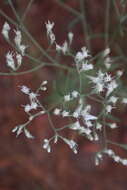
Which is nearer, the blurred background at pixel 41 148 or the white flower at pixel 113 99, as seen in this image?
the white flower at pixel 113 99

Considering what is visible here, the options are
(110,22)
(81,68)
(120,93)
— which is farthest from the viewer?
(110,22)

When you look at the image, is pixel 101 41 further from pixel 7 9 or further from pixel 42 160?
pixel 42 160

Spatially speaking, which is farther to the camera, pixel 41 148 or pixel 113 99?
pixel 41 148

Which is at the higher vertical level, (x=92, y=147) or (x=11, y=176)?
(x=92, y=147)

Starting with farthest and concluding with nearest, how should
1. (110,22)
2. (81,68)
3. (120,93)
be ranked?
(110,22) → (120,93) → (81,68)

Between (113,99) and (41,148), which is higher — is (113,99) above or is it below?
above

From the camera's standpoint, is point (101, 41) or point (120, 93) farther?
point (101, 41)

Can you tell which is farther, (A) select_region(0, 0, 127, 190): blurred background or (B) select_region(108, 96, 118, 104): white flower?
(A) select_region(0, 0, 127, 190): blurred background

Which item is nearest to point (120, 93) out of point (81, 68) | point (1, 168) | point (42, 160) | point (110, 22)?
point (81, 68)
